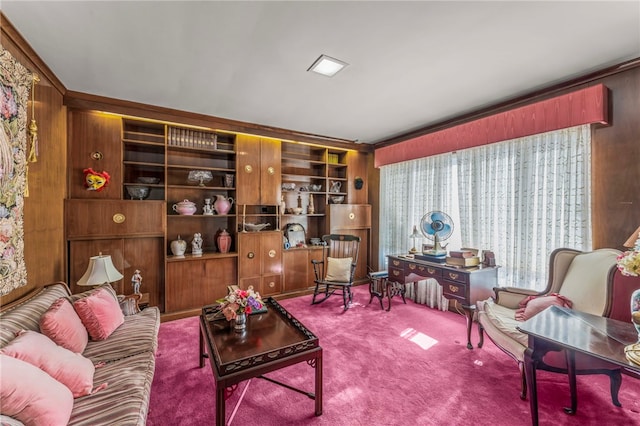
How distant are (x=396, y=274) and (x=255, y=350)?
2.37 m

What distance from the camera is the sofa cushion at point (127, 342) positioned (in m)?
1.74

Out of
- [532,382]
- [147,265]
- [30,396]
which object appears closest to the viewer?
[30,396]

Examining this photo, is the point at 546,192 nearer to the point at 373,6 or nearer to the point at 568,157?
the point at 568,157

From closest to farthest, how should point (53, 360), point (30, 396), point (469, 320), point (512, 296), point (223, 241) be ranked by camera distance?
1. point (30, 396)
2. point (53, 360)
3. point (512, 296)
4. point (469, 320)
5. point (223, 241)

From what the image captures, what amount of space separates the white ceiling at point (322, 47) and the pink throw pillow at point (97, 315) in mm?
1838

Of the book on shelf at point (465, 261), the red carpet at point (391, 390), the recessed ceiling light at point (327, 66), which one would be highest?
the recessed ceiling light at point (327, 66)

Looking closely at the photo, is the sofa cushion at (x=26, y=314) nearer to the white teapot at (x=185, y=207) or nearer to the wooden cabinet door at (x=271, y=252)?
the white teapot at (x=185, y=207)

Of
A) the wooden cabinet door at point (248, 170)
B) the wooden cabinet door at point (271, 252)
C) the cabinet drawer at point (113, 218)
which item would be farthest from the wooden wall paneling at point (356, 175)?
the cabinet drawer at point (113, 218)

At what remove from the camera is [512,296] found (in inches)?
94.7

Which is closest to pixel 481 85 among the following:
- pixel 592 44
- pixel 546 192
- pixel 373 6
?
pixel 592 44

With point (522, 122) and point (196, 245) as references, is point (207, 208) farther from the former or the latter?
point (522, 122)

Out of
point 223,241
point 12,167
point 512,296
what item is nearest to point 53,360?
point 12,167

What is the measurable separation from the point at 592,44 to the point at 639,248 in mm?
1481

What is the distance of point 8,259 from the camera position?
168 centimetres
